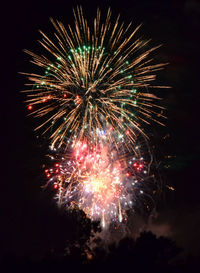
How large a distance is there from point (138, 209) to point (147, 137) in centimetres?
345

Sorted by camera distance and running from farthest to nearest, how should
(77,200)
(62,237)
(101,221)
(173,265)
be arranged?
1. (77,200)
2. (101,221)
3. (62,237)
4. (173,265)

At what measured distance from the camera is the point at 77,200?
1438 cm

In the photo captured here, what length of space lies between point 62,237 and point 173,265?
162 inches

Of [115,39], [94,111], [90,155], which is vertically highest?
[115,39]

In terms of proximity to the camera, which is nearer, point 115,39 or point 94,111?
point 115,39

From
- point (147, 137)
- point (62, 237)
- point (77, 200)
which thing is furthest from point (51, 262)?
point (147, 137)

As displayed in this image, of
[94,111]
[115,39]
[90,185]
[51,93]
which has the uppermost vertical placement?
[115,39]

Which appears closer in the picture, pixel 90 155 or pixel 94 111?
pixel 94 111

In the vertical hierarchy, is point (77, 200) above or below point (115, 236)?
above

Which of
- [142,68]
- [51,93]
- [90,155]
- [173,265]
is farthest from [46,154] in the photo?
[173,265]

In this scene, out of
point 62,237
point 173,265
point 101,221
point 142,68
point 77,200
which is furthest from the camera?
point 77,200

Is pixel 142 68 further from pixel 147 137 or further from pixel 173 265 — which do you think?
pixel 173 265

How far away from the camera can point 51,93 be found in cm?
1305

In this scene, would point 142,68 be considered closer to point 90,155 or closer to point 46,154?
point 90,155
